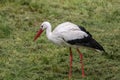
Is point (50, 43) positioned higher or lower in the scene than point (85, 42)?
lower

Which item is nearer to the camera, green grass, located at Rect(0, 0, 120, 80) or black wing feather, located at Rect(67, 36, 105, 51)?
black wing feather, located at Rect(67, 36, 105, 51)

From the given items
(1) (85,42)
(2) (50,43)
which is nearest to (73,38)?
(1) (85,42)

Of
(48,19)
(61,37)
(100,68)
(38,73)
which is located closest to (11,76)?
(38,73)

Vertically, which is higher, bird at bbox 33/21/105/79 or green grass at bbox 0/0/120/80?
bird at bbox 33/21/105/79

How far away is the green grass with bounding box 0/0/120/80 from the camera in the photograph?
7.30 metres

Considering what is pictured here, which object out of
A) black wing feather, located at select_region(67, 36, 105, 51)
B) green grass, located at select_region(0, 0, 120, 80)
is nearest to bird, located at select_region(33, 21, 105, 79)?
black wing feather, located at select_region(67, 36, 105, 51)

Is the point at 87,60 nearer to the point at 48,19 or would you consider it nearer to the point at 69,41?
the point at 69,41

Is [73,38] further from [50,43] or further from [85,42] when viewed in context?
[50,43]

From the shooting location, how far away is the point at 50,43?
9.05 m

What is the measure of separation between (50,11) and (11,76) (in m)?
4.74

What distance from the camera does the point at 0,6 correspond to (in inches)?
457

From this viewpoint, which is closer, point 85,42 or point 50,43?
point 85,42

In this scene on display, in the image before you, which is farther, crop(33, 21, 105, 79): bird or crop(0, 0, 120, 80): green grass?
crop(0, 0, 120, 80): green grass

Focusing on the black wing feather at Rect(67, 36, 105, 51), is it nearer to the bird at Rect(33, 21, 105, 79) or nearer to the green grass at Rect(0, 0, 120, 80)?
the bird at Rect(33, 21, 105, 79)
